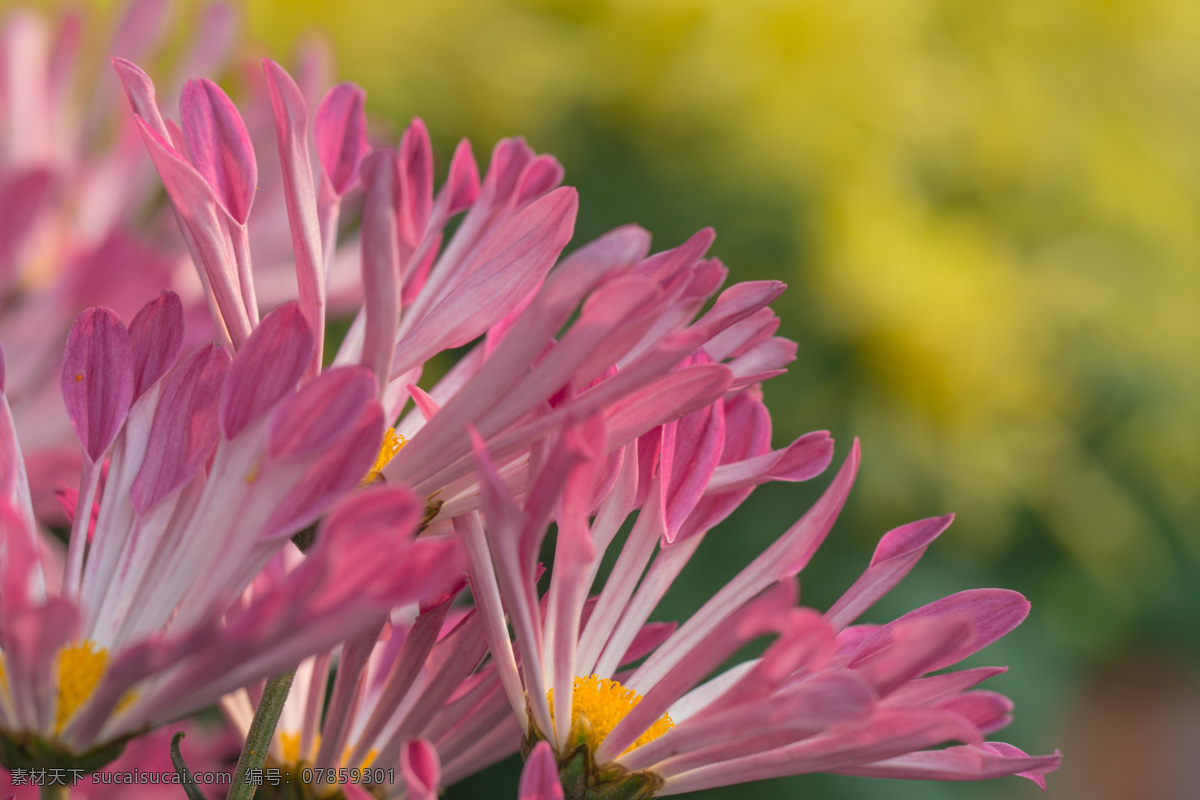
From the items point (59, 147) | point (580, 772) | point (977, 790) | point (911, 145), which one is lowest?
point (977, 790)

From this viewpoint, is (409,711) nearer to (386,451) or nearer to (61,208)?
(386,451)

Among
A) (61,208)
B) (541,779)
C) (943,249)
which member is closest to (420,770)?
(541,779)

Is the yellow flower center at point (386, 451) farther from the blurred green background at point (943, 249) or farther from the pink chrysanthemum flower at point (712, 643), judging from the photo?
the blurred green background at point (943, 249)

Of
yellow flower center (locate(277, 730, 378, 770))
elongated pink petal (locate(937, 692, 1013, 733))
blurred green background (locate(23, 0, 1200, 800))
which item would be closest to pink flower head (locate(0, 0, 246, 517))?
yellow flower center (locate(277, 730, 378, 770))

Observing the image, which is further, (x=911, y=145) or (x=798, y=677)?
(x=911, y=145)

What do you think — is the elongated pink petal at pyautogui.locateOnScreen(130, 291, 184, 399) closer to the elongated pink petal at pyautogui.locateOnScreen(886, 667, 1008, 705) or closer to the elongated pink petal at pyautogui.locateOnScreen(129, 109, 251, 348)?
the elongated pink petal at pyautogui.locateOnScreen(129, 109, 251, 348)

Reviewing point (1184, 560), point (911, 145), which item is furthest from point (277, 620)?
point (1184, 560)

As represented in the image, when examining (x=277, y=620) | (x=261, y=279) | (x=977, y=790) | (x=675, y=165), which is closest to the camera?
(x=277, y=620)

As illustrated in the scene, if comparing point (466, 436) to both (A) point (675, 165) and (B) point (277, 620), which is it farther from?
(A) point (675, 165)
